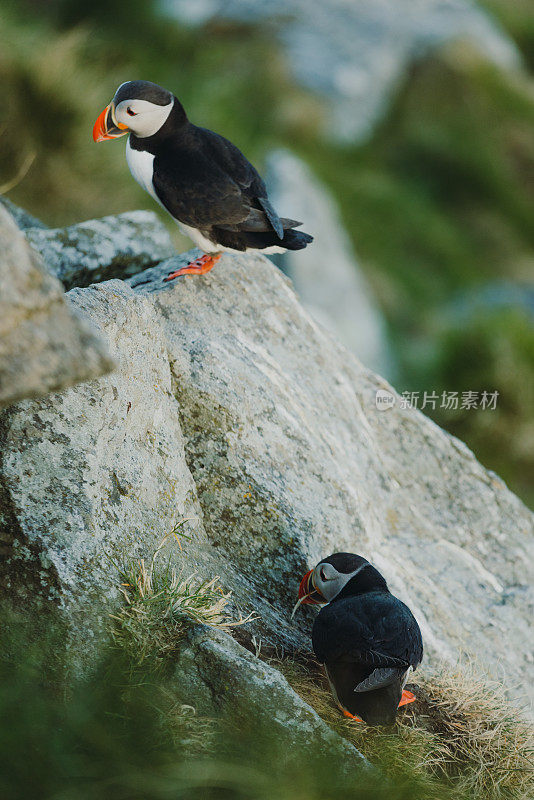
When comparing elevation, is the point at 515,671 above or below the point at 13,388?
A: below

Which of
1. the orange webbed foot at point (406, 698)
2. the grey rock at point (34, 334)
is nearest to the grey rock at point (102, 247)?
the grey rock at point (34, 334)

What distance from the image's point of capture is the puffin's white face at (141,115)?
13.1 ft

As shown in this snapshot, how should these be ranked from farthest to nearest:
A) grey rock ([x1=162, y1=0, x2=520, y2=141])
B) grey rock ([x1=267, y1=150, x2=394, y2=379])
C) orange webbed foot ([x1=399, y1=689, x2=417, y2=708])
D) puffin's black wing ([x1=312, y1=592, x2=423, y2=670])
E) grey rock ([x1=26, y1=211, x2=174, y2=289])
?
grey rock ([x1=162, y1=0, x2=520, y2=141]) → grey rock ([x1=267, y1=150, x2=394, y2=379]) → grey rock ([x1=26, y1=211, x2=174, y2=289]) → orange webbed foot ([x1=399, y1=689, x2=417, y2=708]) → puffin's black wing ([x1=312, y1=592, x2=423, y2=670])

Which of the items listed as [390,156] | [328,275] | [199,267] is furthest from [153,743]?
[390,156]

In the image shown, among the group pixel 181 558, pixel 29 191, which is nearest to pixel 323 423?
pixel 181 558

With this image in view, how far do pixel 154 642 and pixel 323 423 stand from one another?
1855 mm

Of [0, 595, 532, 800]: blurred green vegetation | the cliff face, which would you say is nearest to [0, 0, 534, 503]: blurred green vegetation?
the cliff face

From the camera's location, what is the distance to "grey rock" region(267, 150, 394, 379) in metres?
11.3

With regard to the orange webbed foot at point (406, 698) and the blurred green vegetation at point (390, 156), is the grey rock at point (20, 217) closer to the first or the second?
the blurred green vegetation at point (390, 156)

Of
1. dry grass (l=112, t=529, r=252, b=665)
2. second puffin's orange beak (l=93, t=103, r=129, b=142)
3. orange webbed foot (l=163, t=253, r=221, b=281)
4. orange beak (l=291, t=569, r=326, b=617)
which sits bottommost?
orange beak (l=291, t=569, r=326, b=617)

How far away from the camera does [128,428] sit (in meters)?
3.14

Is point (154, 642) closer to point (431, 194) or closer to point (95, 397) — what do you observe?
point (95, 397)

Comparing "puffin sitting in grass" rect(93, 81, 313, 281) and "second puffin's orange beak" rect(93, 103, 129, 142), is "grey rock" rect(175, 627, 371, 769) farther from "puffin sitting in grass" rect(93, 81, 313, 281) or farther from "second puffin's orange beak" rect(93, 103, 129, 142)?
"second puffin's orange beak" rect(93, 103, 129, 142)

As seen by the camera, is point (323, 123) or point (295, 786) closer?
point (295, 786)
